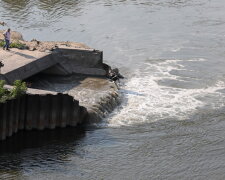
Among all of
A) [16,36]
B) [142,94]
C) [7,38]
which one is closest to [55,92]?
[142,94]

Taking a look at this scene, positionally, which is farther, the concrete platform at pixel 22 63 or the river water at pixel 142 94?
the concrete platform at pixel 22 63

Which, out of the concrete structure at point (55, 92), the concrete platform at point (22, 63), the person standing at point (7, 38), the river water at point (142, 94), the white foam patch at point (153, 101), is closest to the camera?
the river water at point (142, 94)

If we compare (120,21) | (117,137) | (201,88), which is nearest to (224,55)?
(201,88)

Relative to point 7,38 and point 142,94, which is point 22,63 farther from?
point 142,94

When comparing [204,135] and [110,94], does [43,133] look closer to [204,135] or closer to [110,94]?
[110,94]

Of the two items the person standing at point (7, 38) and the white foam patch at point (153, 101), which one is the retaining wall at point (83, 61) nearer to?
the white foam patch at point (153, 101)

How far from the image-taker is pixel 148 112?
123ft

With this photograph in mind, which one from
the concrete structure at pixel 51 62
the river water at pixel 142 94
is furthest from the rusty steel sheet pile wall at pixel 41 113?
the concrete structure at pixel 51 62

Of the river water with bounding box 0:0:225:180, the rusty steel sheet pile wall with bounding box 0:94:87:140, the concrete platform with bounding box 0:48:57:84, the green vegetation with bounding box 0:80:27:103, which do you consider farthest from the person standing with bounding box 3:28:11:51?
the rusty steel sheet pile wall with bounding box 0:94:87:140

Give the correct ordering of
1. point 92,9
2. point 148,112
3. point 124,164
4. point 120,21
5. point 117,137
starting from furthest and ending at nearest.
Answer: point 92,9 → point 120,21 → point 148,112 → point 117,137 → point 124,164

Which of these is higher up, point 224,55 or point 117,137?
point 224,55

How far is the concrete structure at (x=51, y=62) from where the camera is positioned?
124 ft

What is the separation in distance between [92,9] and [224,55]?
66.6 feet

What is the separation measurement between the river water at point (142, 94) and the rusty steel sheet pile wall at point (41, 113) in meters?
0.59
